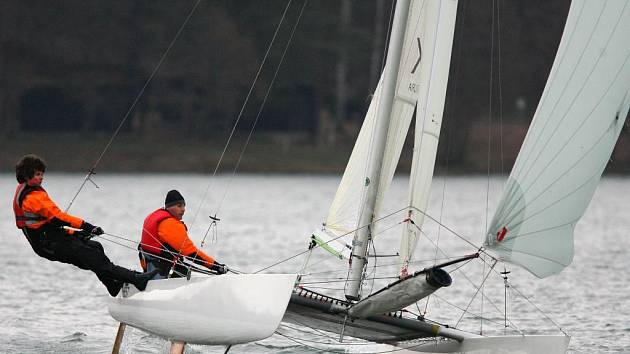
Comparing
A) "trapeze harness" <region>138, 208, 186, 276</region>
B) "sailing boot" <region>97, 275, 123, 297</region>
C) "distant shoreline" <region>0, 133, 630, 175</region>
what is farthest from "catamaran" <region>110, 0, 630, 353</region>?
"distant shoreline" <region>0, 133, 630, 175</region>

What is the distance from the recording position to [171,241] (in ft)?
33.7

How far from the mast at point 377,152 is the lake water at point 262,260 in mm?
636

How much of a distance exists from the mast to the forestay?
12cm

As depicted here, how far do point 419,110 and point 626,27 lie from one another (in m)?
1.83

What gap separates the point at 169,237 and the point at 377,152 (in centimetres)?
171

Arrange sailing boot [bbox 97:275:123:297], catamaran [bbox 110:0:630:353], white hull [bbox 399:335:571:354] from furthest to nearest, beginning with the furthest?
sailing boot [bbox 97:275:123:297] < white hull [bbox 399:335:571:354] < catamaran [bbox 110:0:630:353]

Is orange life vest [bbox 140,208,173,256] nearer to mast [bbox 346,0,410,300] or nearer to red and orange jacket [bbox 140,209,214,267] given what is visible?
red and orange jacket [bbox 140,209,214,267]

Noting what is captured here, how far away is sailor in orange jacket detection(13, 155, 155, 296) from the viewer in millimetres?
10008

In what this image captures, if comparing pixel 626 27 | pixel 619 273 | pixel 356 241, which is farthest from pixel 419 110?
pixel 619 273

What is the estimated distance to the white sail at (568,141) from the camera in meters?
9.53

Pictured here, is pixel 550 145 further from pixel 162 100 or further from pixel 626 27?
pixel 162 100

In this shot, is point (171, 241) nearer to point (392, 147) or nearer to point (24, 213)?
point (24, 213)

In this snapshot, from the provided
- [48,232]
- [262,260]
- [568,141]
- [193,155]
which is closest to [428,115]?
[568,141]

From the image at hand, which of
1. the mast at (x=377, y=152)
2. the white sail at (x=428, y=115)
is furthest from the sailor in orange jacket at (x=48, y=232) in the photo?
the white sail at (x=428, y=115)
